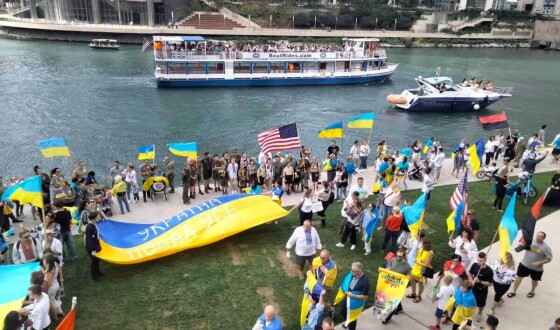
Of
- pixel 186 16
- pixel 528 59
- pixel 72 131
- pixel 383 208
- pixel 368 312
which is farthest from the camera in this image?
pixel 186 16

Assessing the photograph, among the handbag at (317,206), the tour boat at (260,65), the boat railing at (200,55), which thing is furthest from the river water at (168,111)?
the handbag at (317,206)

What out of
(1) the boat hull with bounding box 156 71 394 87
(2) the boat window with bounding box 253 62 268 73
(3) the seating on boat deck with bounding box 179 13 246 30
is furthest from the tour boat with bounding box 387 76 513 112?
(3) the seating on boat deck with bounding box 179 13 246 30

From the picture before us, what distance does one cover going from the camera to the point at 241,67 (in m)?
45.3

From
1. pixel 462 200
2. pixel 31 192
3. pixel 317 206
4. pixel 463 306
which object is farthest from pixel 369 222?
pixel 31 192

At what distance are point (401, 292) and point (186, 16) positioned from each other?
8328 cm

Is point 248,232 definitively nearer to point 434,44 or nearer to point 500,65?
point 500,65

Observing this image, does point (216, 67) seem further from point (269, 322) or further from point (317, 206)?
point (269, 322)

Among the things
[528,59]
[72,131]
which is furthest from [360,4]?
[72,131]

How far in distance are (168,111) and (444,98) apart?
2226 centimetres

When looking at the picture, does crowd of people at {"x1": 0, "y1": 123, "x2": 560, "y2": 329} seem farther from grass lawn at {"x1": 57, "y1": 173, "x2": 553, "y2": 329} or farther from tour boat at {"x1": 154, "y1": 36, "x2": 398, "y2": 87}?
tour boat at {"x1": 154, "y1": 36, "x2": 398, "y2": 87}

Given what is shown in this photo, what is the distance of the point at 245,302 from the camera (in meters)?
10.2

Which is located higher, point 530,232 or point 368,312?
point 530,232

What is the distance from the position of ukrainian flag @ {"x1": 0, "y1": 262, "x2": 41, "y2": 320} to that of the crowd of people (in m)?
0.20

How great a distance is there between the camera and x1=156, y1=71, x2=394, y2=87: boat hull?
142ft
